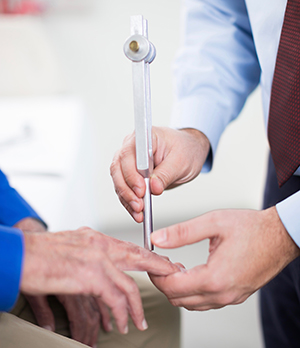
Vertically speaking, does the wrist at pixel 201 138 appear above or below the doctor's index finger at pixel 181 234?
above

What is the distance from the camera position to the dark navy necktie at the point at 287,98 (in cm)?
69

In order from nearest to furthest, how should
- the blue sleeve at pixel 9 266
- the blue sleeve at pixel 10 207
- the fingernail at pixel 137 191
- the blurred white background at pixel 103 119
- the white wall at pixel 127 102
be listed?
the blue sleeve at pixel 9 266
the fingernail at pixel 137 191
the blue sleeve at pixel 10 207
the blurred white background at pixel 103 119
the white wall at pixel 127 102

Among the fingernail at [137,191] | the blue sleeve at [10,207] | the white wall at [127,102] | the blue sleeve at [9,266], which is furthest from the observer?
the white wall at [127,102]

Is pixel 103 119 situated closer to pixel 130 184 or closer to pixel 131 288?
pixel 130 184

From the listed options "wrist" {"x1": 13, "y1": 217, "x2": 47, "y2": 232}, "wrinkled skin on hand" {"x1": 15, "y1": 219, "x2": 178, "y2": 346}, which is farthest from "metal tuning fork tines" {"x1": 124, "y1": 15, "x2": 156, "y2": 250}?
"wrist" {"x1": 13, "y1": 217, "x2": 47, "y2": 232}

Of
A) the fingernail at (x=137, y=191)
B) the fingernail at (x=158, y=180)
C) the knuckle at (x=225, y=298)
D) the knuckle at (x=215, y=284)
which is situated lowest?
the knuckle at (x=225, y=298)

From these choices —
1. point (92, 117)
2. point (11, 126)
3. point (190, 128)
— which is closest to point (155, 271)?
point (190, 128)

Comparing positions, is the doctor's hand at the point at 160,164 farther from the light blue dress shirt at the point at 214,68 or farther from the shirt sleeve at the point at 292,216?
the shirt sleeve at the point at 292,216

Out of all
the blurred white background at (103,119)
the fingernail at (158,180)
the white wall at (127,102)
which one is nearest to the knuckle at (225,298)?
the fingernail at (158,180)

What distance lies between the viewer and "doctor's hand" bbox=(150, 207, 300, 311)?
58cm

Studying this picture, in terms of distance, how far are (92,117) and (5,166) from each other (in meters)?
0.80

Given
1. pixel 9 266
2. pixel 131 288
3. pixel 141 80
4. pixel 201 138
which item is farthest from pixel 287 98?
pixel 9 266

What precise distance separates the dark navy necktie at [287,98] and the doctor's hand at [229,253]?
17 cm

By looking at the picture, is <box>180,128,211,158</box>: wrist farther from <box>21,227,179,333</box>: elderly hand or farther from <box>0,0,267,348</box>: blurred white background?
<box>0,0,267,348</box>: blurred white background
